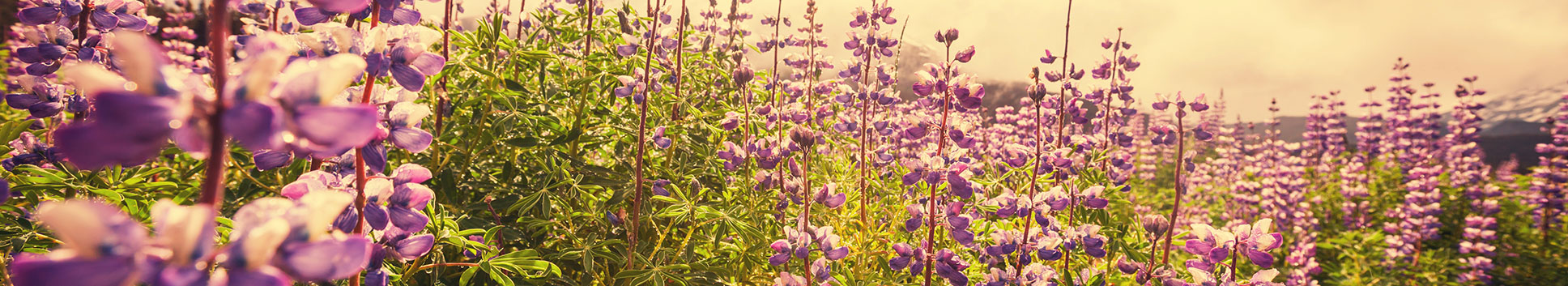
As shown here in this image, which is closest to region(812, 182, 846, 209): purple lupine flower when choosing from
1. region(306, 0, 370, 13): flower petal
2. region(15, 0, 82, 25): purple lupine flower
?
region(306, 0, 370, 13): flower petal

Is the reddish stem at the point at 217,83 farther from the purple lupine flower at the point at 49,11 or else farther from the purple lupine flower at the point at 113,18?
the purple lupine flower at the point at 49,11

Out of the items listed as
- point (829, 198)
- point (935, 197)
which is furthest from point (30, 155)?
point (935, 197)

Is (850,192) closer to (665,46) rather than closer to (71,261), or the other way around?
(665,46)

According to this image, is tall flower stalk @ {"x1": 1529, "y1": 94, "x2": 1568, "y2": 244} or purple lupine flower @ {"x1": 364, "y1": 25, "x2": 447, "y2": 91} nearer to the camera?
purple lupine flower @ {"x1": 364, "y1": 25, "x2": 447, "y2": 91}

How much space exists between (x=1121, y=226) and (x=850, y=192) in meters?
0.87

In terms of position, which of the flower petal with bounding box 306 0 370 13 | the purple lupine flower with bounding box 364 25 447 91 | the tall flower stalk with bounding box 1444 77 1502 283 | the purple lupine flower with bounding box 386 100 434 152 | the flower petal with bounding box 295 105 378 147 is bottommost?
the tall flower stalk with bounding box 1444 77 1502 283

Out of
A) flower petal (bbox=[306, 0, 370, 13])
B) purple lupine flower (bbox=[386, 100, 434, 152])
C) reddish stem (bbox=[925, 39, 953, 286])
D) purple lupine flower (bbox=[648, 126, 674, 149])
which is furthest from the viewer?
purple lupine flower (bbox=[648, 126, 674, 149])

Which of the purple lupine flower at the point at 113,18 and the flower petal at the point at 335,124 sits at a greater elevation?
the purple lupine flower at the point at 113,18

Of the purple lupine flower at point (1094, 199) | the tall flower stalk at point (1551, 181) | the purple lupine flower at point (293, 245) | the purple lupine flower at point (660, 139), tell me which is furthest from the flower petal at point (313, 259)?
the tall flower stalk at point (1551, 181)

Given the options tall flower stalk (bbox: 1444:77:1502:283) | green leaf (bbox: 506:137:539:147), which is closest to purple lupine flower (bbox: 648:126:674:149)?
green leaf (bbox: 506:137:539:147)

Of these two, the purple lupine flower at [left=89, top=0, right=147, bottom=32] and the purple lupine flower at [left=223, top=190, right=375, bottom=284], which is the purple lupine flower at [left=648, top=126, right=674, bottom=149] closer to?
the purple lupine flower at [left=89, top=0, right=147, bottom=32]

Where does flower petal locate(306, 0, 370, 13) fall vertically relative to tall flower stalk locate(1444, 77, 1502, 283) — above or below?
above

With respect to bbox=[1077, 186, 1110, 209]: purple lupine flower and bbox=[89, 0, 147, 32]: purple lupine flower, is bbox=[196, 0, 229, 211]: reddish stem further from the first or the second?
bbox=[1077, 186, 1110, 209]: purple lupine flower

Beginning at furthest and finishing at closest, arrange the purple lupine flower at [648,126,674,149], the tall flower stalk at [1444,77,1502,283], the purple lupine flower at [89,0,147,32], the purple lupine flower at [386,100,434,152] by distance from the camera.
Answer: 1. the tall flower stalk at [1444,77,1502,283]
2. the purple lupine flower at [648,126,674,149]
3. the purple lupine flower at [89,0,147,32]
4. the purple lupine flower at [386,100,434,152]
